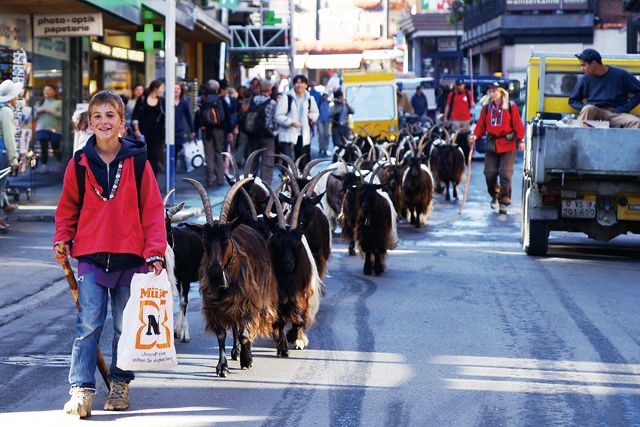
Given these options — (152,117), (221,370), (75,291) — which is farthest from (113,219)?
(152,117)

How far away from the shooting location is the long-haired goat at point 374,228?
1291cm

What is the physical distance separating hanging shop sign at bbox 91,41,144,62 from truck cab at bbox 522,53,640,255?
49.4ft

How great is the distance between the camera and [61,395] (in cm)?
738

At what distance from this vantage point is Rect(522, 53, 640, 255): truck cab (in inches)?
520

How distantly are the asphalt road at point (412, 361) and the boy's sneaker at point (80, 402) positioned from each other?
7 centimetres

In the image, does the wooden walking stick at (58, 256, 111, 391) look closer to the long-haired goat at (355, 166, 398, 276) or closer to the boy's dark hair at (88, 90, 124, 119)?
the boy's dark hair at (88, 90, 124, 119)

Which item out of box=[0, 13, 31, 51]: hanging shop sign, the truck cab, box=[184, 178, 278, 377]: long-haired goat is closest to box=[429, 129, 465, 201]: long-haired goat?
the truck cab

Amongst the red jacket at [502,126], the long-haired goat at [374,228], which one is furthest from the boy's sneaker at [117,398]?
the red jacket at [502,126]

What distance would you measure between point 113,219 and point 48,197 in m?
13.5

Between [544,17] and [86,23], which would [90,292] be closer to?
[86,23]

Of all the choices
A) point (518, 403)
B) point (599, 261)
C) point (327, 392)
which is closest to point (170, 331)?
point (327, 392)

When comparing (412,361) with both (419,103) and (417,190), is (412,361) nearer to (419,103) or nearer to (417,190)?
(417,190)

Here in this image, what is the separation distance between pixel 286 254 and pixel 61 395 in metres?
2.23

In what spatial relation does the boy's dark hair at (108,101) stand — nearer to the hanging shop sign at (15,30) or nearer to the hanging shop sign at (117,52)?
the hanging shop sign at (15,30)
